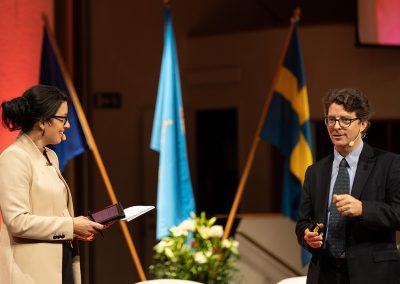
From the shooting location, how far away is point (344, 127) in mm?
2615

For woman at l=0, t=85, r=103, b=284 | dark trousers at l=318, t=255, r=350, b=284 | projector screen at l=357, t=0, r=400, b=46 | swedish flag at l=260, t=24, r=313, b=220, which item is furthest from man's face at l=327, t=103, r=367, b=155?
projector screen at l=357, t=0, r=400, b=46

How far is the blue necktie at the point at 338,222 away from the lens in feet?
8.50

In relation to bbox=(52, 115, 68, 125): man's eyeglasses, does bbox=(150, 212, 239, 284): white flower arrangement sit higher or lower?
lower

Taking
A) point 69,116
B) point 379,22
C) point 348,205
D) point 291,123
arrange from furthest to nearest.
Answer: point 379,22 → point 291,123 → point 69,116 → point 348,205

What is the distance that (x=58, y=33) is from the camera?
4.96 meters

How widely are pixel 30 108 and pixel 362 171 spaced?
3.98 feet

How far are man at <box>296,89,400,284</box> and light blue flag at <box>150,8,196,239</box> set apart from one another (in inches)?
74.7

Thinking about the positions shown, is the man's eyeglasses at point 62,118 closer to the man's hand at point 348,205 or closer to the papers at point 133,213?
the papers at point 133,213

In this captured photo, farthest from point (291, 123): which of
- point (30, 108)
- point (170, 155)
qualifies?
point (30, 108)

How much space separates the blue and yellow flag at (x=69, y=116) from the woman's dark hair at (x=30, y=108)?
1.67m

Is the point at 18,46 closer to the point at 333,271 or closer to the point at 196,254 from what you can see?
the point at 196,254

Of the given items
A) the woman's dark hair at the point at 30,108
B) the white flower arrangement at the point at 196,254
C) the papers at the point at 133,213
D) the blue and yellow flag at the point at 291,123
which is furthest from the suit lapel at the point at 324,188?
the blue and yellow flag at the point at 291,123

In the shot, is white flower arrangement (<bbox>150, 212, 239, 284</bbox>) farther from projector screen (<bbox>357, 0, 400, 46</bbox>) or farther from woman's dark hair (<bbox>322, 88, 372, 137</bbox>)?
projector screen (<bbox>357, 0, 400, 46</bbox>)

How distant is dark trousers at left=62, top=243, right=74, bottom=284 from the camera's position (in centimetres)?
271
